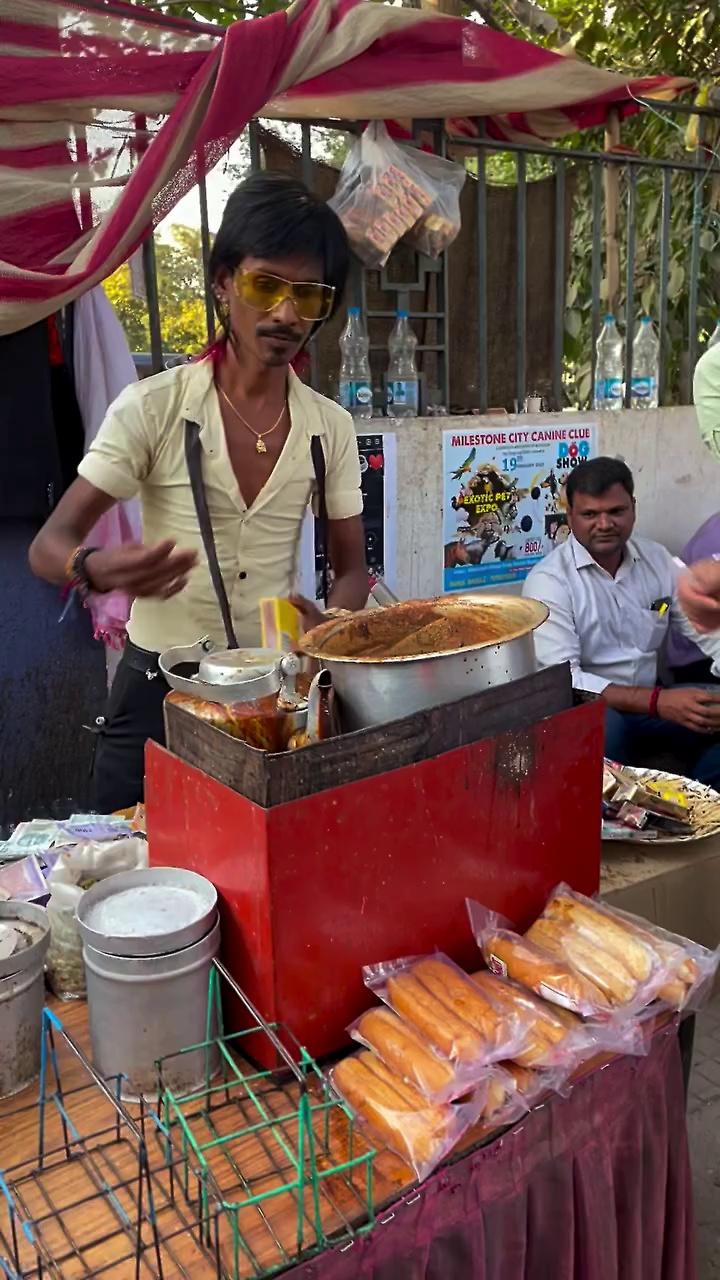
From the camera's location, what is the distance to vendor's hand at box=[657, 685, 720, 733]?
3324mm

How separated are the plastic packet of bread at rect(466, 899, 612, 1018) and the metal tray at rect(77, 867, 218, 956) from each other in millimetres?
411

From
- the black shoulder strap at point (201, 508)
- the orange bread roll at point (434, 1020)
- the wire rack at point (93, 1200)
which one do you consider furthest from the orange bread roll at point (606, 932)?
the black shoulder strap at point (201, 508)

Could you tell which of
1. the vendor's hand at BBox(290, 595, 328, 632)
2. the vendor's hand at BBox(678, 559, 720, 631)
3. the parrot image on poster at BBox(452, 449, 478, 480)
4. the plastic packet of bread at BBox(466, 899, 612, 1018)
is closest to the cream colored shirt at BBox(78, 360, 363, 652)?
the vendor's hand at BBox(290, 595, 328, 632)

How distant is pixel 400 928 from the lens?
1.34 metres

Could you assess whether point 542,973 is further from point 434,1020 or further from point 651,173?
point 651,173

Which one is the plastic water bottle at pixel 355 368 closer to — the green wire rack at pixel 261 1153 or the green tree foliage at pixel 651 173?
the green tree foliage at pixel 651 173

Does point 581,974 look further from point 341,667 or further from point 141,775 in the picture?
point 141,775

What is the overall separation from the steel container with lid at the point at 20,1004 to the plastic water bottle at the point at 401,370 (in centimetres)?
273

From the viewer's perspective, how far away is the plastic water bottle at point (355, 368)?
350cm

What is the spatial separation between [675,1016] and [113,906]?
2.71ft

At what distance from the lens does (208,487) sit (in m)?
2.13

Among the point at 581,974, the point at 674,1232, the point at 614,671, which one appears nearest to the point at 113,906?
the point at 581,974

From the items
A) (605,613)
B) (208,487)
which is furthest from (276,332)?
(605,613)

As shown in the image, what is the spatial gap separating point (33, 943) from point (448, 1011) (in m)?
0.54
